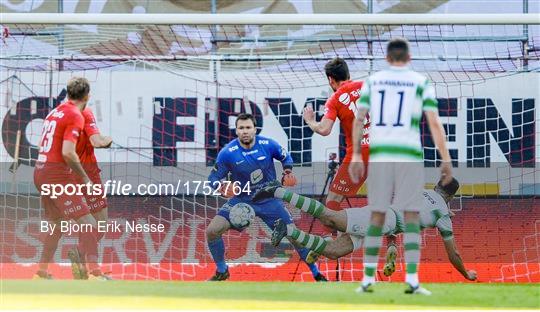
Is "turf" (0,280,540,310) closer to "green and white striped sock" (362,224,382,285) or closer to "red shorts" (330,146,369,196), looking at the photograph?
"green and white striped sock" (362,224,382,285)

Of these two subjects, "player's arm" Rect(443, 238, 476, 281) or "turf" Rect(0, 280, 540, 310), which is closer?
"turf" Rect(0, 280, 540, 310)

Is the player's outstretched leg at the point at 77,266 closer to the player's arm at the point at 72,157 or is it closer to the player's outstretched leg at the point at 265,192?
the player's arm at the point at 72,157

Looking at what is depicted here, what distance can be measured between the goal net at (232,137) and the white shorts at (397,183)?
3.98 m

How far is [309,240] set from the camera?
409 inches

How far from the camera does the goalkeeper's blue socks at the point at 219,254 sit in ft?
36.0

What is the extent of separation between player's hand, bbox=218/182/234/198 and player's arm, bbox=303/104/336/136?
4.62 feet

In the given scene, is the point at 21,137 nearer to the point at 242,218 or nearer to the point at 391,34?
the point at 242,218

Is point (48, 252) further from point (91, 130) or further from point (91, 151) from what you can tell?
point (91, 130)

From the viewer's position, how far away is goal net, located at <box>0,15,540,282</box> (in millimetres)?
12492

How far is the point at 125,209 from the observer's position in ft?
41.1

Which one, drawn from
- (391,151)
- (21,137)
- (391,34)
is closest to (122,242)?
(21,137)

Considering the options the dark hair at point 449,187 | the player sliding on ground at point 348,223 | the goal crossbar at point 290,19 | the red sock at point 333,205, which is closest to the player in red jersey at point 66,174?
the goal crossbar at point 290,19

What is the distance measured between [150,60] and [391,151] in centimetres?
572

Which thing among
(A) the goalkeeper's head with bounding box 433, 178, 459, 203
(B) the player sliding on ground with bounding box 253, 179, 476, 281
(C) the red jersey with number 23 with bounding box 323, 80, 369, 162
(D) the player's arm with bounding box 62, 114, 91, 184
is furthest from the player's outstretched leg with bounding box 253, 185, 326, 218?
(D) the player's arm with bounding box 62, 114, 91, 184
